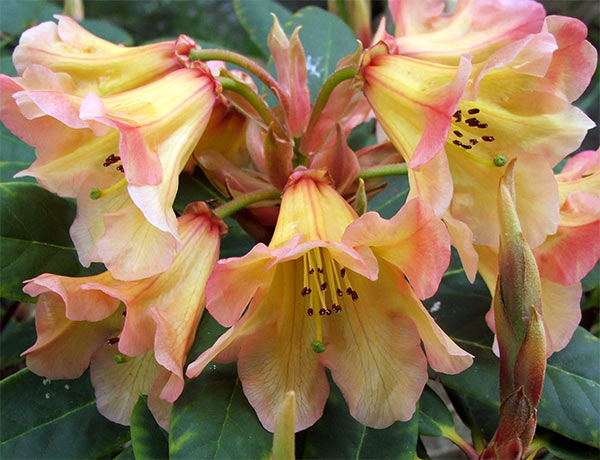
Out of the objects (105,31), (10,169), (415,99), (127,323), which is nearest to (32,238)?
(10,169)

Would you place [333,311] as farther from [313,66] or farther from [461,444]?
[313,66]

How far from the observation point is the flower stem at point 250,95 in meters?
0.79

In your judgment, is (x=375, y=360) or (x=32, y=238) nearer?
(x=375, y=360)

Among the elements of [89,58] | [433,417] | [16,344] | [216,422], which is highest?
[89,58]

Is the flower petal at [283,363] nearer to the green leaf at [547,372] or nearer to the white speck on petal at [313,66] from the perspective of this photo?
the green leaf at [547,372]

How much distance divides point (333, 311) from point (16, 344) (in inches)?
22.0

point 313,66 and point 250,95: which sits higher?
point 250,95

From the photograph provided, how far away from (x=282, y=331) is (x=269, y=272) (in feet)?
0.29

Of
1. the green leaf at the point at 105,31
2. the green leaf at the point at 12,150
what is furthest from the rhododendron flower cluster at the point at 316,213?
the green leaf at the point at 105,31

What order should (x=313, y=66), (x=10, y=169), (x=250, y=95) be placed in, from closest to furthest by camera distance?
(x=250, y=95), (x=10, y=169), (x=313, y=66)

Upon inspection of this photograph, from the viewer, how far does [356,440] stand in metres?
0.73

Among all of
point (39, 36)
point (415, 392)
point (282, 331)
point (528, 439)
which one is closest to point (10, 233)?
point (39, 36)

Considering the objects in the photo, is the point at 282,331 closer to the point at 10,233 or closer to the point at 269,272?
the point at 269,272

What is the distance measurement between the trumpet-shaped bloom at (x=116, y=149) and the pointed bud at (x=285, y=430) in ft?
0.79
